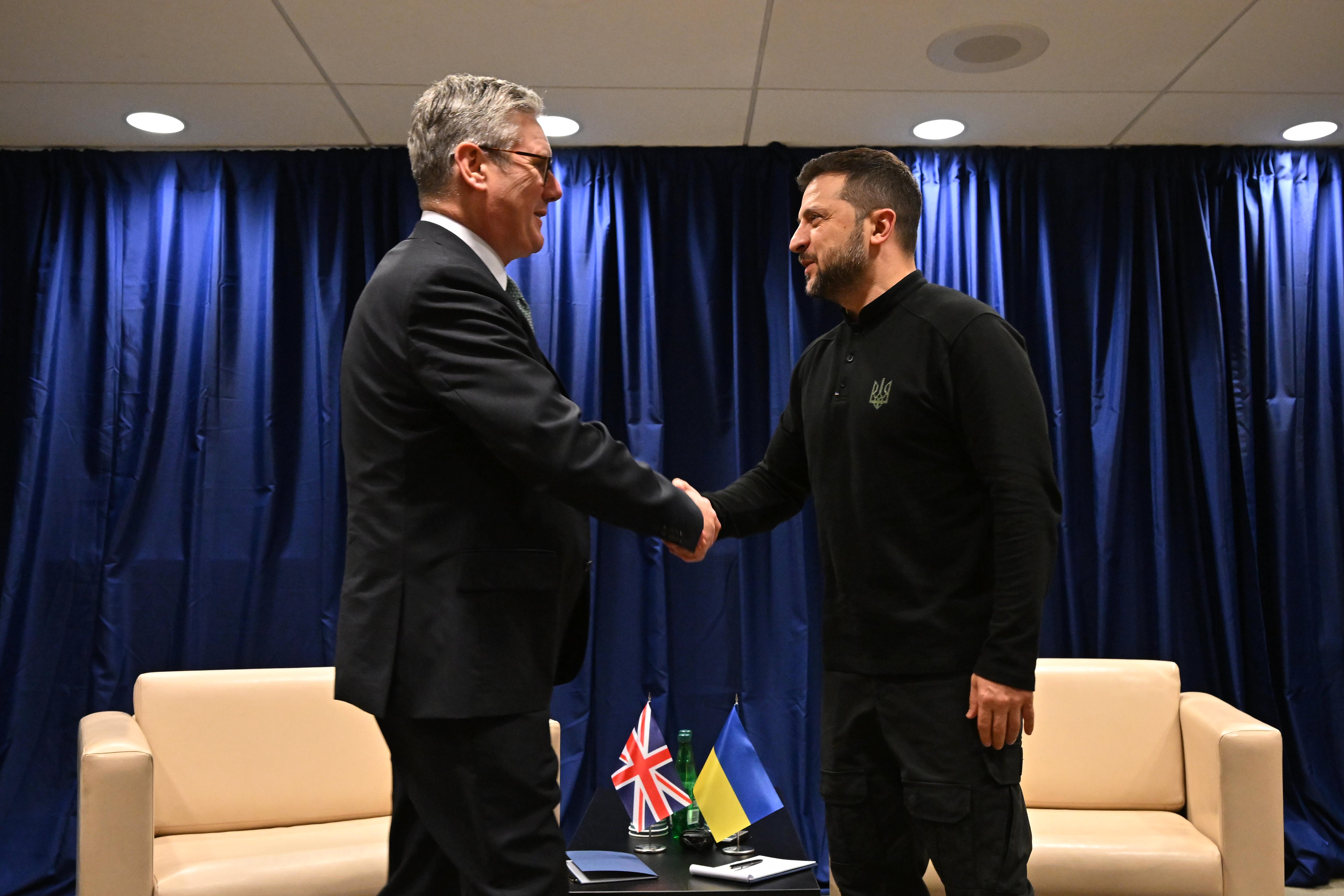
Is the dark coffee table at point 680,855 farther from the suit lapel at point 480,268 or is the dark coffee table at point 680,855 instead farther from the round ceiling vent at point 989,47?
the round ceiling vent at point 989,47

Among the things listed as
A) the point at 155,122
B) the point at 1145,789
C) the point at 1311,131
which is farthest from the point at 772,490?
the point at 1311,131

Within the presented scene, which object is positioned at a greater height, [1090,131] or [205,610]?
[1090,131]

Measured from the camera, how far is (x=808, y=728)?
154 inches

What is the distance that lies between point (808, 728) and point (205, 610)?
217 cm

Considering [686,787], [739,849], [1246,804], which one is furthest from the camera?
[686,787]

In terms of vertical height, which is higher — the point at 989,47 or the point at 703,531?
the point at 989,47

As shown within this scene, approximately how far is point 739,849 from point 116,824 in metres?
1.52

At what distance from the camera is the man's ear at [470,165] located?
1.73 m

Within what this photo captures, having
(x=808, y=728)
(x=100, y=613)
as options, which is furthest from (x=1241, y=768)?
(x=100, y=613)

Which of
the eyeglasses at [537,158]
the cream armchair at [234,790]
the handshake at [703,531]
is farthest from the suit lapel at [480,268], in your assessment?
the cream armchair at [234,790]

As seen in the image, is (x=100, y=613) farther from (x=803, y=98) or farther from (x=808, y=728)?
(x=803, y=98)

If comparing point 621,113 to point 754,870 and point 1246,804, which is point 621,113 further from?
point 1246,804

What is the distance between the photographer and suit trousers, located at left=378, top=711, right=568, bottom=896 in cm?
148

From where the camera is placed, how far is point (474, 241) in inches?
68.1
